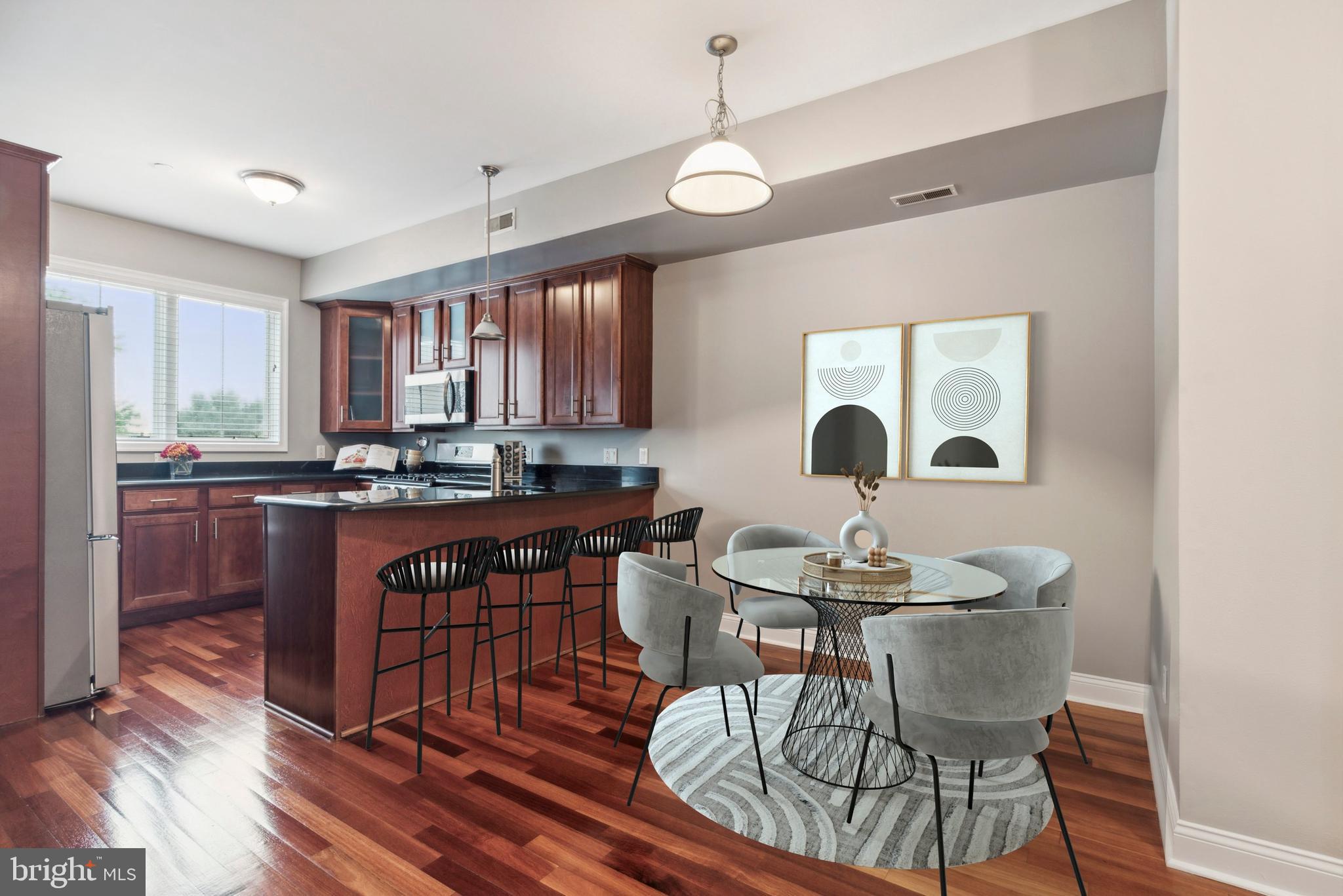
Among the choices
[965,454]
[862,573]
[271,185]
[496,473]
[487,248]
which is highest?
[271,185]

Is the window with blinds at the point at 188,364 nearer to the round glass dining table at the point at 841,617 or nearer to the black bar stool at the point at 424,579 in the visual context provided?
the black bar stool at the point at 424,579

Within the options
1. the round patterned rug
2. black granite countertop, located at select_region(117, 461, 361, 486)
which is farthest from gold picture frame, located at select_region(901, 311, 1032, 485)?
black granite countertop, located at select_region(117, 461, 361, 486)

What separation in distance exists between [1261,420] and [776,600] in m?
1.96

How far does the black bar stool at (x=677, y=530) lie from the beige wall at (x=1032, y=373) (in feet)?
0.80

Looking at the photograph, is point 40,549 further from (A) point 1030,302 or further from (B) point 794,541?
(A) point 1030,302

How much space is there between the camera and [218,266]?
207 inches

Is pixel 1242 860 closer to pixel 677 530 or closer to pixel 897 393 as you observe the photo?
pixel 897 393

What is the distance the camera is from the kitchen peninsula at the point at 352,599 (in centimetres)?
273

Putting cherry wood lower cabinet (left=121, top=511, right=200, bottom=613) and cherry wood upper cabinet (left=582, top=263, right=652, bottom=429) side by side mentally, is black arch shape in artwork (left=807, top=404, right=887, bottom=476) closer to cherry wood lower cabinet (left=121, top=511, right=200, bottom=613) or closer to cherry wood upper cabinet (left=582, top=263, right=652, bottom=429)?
cherry wood upper cabinet (left=582, top=263, right=652, bottom=429)

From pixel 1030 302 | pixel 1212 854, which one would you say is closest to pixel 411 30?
pixel 1030 302

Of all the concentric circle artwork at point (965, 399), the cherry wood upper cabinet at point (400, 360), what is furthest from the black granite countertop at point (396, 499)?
the cherry wood upper cabinet at point (400, 360)

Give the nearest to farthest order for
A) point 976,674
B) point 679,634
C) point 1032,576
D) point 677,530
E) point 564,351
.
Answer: point 976,674, point 679,634, point 1032,576, point 677,530, point 564,351

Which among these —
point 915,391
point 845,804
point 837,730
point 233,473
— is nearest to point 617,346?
point 915,391

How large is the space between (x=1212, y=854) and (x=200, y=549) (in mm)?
5644
